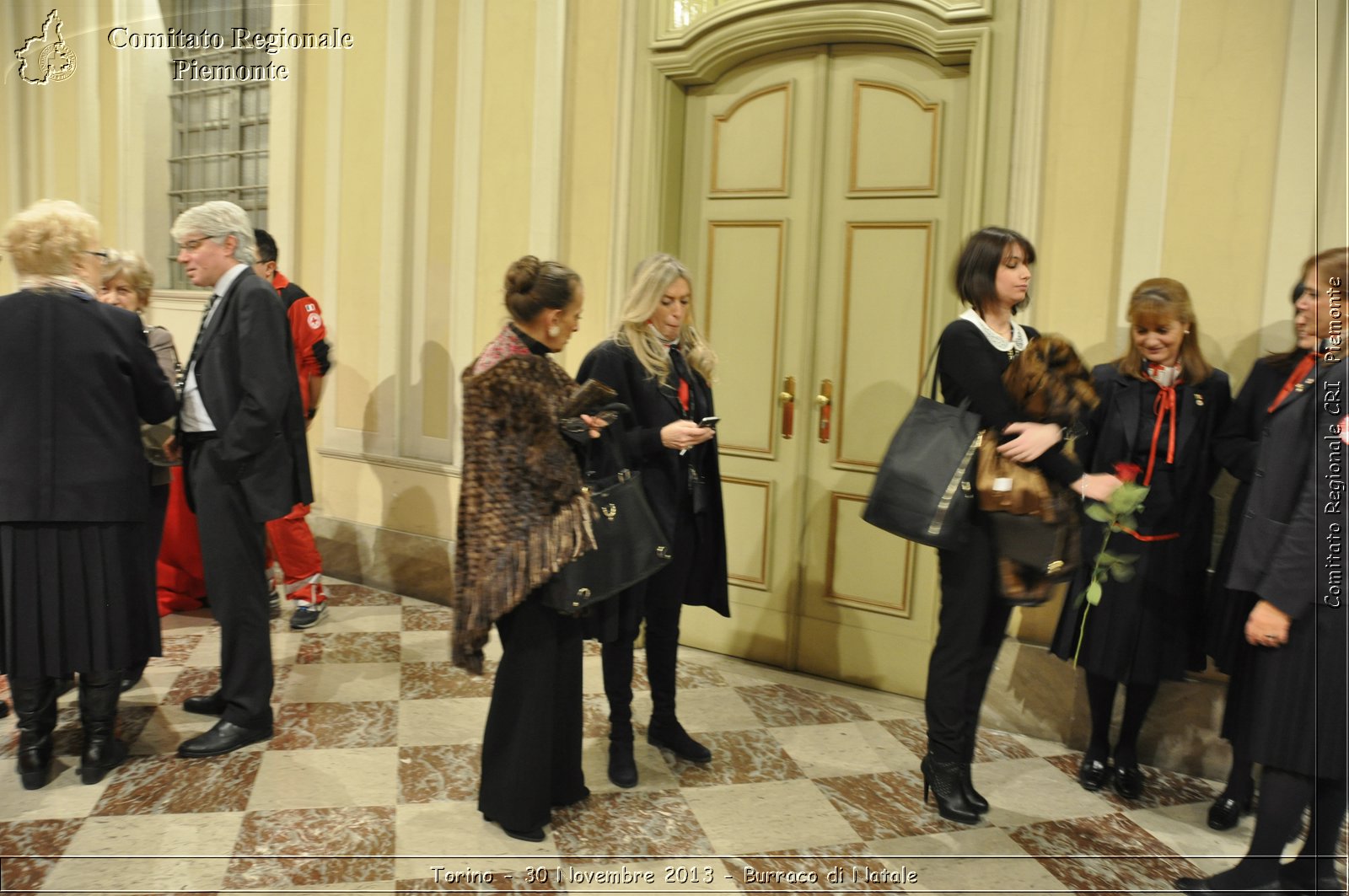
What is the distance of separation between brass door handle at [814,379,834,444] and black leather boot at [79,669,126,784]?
114 inches

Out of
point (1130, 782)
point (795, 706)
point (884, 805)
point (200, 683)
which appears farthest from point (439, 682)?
point (1130, 782)

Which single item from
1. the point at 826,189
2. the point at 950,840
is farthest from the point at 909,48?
the point at 950,840

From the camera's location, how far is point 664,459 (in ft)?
10.6

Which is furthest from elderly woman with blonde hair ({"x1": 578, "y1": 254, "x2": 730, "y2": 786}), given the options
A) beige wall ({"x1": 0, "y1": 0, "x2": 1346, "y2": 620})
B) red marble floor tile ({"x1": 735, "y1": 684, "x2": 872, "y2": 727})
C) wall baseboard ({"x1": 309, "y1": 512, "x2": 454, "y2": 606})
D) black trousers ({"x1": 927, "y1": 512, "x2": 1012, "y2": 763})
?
wall baseboard ({"x1": 309, "y1": 512, "x2": 454, "y2": 606})

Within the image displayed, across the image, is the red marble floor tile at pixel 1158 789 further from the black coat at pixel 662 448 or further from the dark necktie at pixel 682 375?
the dark necktie at pixel 682 375

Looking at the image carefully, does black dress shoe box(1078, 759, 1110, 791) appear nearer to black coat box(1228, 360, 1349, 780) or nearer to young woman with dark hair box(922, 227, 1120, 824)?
young woman with dark hair box(922, 227, 1120, 824)

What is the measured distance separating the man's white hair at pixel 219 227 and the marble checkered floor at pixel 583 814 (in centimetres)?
178

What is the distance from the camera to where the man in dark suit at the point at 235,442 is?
10.8ft

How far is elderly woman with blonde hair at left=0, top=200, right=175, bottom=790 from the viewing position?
9.59 ft

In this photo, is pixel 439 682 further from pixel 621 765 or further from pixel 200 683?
pixel 621 765

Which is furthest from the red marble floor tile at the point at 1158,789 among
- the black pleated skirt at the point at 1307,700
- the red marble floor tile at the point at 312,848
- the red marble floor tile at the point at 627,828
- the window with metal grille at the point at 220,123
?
the window with metal grille at the point at 220,123

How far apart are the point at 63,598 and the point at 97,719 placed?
1.51ft

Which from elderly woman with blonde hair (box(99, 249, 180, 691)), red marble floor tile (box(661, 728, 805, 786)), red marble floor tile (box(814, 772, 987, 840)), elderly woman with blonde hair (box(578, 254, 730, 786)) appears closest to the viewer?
red marble floor tile (box(814, 772, 987, 840))

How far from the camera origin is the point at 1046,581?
111 inches
